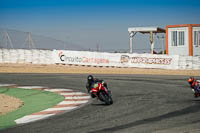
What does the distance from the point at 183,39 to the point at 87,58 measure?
13.6m

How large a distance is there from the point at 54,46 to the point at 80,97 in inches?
901

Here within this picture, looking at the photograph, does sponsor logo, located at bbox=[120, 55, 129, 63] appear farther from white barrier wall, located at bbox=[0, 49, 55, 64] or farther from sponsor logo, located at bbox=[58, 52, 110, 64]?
white barrier wall, located at bbox=[0, 49, 55, 64]

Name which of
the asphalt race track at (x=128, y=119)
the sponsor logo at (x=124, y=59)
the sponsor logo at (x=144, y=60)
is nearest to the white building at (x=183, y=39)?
the sponsor logo at (x=144, y=60)

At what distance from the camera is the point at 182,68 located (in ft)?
96.7

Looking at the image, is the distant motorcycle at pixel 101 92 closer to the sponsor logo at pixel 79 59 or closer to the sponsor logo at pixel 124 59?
the sponsor logo at pixel 124 59

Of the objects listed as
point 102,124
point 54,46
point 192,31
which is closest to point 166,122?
point 102,124

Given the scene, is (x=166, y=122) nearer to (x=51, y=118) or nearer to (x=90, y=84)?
(x=51, y=118)

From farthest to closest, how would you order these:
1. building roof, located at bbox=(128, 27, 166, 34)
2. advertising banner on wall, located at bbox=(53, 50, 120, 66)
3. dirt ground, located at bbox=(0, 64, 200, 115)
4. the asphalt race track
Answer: building roof, located at bbox=(128, 27, 166, 34), advertising banner on wall, located at bbox=(53, 50, 120, 66), dirt ground, located at bbox=(0, 64, 200, 115), the asphalt race track

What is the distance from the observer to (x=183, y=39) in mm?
40344

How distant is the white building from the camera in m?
39.8

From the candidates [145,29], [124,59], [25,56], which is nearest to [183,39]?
[145,29]

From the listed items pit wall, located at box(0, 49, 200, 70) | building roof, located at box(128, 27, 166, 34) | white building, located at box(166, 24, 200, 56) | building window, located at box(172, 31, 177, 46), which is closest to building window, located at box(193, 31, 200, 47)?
white building, located at box(166, 24, 200, 56)

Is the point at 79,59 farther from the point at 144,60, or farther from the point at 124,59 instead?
the point at 144,60

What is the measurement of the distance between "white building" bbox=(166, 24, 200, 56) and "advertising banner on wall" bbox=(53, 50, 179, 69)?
10.4 metres
